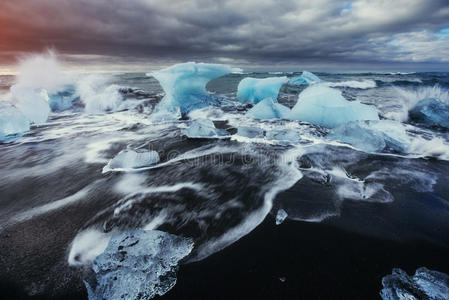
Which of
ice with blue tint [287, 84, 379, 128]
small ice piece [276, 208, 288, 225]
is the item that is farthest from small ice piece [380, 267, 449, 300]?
ice with blue tint [287, 84, 379, 128]

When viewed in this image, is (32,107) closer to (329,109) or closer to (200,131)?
(200,131)

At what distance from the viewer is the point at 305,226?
2027 millimetres

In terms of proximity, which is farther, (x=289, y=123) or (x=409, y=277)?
(x=289, y=123)

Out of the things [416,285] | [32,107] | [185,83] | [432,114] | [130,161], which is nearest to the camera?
[416,285]

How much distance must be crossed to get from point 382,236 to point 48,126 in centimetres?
834

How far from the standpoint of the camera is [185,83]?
8.18 metres

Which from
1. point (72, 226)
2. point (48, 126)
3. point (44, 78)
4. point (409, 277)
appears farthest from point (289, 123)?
point (44, 78)

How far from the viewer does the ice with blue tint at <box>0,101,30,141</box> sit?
207 inches

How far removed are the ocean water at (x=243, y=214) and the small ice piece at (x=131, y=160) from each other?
131 millimetres

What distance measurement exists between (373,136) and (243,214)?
339 cm

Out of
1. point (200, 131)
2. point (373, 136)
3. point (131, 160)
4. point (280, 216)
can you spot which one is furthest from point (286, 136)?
point (131, 160)

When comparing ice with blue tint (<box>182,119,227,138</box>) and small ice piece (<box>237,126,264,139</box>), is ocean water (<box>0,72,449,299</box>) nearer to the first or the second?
ice with blue tint (<box>182,119,227,138</box>)

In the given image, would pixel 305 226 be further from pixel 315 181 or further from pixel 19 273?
pixel 19 273

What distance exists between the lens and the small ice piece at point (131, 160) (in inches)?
132
